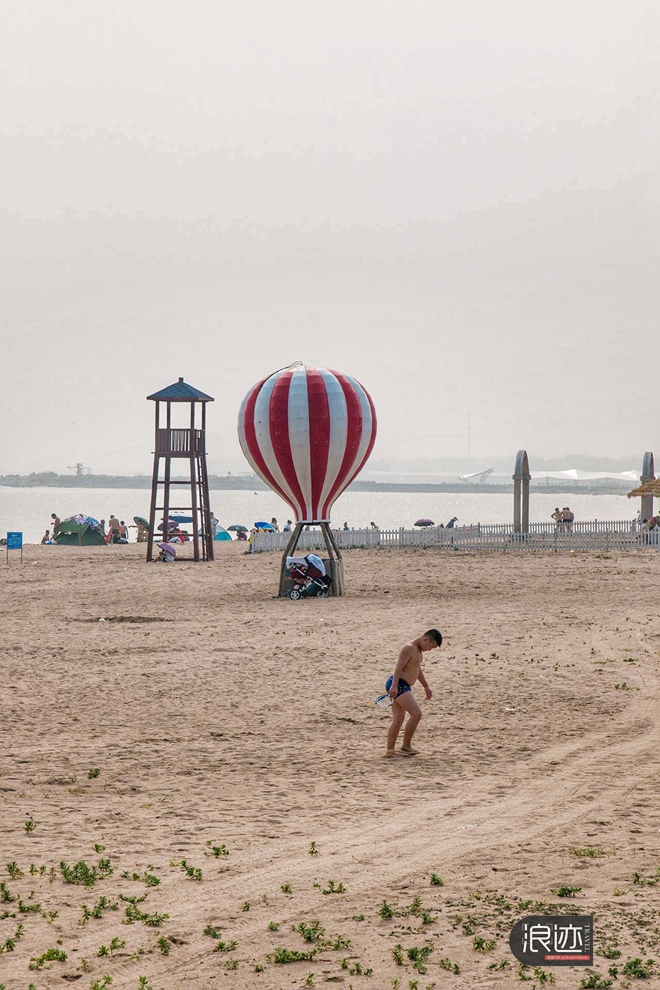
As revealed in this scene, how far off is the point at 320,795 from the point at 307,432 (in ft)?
55.9

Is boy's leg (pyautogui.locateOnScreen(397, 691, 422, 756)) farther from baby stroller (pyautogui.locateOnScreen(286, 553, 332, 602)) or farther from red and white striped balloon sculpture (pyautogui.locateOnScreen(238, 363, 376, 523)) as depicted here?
red and white striped balloon sculpture (pyautogui.locateOnScreen(238, 363, 376, 523))

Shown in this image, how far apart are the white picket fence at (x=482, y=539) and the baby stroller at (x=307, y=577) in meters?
12.2

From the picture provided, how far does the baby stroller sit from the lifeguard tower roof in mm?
15408

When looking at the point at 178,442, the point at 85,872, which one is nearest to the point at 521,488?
the point at 178,442

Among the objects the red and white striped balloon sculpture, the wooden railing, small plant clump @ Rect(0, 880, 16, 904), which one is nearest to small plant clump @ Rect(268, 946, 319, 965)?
small plant clump @ Rect(0, 880, 16, 904)

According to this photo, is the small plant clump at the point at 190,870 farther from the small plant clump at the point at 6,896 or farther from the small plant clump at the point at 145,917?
the small plant clump at the point at 6,896

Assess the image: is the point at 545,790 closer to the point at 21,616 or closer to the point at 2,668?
the point at 2,668

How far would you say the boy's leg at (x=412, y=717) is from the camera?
10.9 meters

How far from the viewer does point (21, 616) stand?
21656mm

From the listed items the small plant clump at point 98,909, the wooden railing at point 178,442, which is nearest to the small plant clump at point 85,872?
the small plant clump at point 98,909

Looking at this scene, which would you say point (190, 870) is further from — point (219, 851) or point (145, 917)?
point (145, 917)

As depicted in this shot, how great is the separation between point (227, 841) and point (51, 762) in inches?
124

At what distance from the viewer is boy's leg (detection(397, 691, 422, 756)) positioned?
1086cm

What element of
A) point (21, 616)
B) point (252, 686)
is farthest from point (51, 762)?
point (21, 616)
